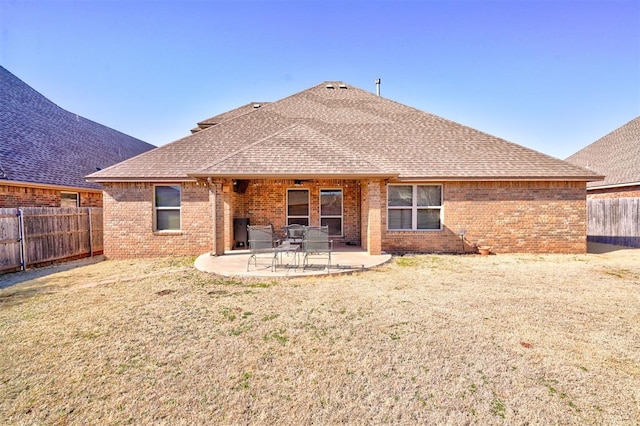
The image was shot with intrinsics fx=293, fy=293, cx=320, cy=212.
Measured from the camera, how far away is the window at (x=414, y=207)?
1102 cm

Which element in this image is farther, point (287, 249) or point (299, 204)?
point (299, 204)

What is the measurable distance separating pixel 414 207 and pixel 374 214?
8.45 feet

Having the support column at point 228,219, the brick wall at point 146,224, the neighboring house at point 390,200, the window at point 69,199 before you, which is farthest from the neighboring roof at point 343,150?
the window at point 69,199

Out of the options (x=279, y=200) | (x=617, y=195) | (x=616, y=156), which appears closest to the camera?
(x=279, y=200)

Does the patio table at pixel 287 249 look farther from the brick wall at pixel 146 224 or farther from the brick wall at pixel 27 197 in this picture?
the brick wall at pixel 27 197

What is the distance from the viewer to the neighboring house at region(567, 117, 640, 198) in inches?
575

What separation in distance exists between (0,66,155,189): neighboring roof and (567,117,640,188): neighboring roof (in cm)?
2590

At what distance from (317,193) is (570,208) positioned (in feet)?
30.8

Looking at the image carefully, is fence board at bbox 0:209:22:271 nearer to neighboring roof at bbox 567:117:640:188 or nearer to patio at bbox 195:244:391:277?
patio at bbox 195:244:391:277

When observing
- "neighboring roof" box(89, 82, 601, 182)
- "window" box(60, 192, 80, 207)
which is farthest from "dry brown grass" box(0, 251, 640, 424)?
"window" box(60, 192, 80, 207)

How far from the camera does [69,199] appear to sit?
12.8 metres

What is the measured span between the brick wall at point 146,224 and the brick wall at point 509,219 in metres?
6.93

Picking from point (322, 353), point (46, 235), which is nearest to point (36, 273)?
point (46, 235)

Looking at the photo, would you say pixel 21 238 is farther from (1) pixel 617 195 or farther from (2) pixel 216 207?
(1) pixel 617 195
